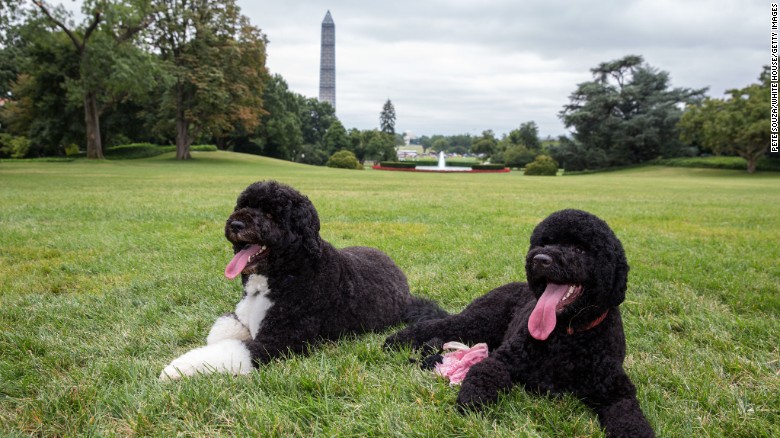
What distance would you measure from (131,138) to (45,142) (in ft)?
27.7

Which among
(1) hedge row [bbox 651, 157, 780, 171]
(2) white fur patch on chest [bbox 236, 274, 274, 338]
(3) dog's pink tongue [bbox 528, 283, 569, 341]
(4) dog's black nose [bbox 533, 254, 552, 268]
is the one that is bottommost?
(2) white fur patch on chest [bbox 236, 274, 274, 338]

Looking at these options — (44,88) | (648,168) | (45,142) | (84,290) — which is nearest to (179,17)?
(44,88)

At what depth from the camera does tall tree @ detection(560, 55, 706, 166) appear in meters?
51.3

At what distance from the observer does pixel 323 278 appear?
330 cm

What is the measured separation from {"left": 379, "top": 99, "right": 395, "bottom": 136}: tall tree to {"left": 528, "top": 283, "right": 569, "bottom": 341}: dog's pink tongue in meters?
112

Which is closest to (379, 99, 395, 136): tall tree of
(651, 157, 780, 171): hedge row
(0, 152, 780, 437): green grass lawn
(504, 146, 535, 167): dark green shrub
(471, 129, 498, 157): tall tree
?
(471, 129, 498, 157): tall tree

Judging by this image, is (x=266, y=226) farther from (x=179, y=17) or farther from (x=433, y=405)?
(x=179, y=17)

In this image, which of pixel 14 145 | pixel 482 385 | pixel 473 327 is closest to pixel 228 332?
pixel 473 327

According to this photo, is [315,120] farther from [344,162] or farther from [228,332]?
[228,332]

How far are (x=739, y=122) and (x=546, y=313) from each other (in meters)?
48.1

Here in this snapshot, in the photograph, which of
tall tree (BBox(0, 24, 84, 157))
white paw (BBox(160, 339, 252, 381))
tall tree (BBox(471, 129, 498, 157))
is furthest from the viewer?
tall tree (BBox(471, 129, 498, 157))

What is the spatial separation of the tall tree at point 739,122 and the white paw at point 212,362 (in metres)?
46.5

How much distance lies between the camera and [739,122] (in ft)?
131

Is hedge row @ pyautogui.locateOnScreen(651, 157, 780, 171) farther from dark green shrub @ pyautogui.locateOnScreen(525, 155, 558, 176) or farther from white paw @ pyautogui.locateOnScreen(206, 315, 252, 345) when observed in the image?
white paw @ pyautogui.locateOnScreen(206, 315, 252, 345)
